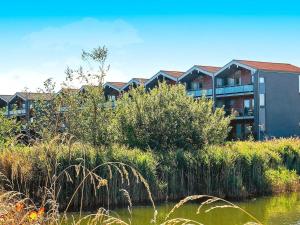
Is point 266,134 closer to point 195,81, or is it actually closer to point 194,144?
point 195,81

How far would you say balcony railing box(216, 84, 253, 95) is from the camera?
141ft

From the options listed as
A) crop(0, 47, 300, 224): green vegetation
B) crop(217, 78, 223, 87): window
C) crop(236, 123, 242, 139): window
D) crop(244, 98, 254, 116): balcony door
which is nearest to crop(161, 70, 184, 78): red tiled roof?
crop(217, 78, 223, 87): window

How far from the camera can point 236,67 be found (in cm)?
4428

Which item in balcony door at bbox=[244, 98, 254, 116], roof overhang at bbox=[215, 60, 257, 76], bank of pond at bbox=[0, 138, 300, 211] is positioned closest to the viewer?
bank of pond at bbox=[0, 138, 300, 211]

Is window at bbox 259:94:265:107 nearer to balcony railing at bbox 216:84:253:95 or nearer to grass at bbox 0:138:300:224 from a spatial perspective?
balcony railing at bbox 216:84:253:95

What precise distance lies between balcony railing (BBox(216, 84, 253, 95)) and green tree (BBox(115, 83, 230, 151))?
20222 mm

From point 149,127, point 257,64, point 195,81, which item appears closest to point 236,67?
point 257,64

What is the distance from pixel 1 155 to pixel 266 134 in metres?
30.0

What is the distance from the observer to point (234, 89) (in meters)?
43.9

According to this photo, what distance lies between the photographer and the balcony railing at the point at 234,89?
43031 millimetres

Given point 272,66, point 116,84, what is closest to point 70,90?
point 272,66

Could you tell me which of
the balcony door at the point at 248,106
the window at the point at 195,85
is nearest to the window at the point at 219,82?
the window at the point at 195,85

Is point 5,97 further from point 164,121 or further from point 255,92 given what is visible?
point 164,121

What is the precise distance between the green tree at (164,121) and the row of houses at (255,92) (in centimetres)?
1868
